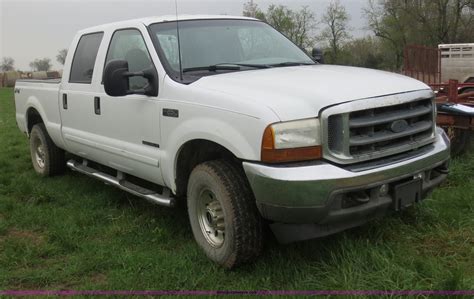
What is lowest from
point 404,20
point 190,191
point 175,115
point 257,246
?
point 257,246

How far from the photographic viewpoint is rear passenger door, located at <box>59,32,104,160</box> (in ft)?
17.0

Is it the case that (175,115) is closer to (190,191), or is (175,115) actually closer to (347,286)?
(190,191)

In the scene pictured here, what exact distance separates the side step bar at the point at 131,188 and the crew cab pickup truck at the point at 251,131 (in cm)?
2

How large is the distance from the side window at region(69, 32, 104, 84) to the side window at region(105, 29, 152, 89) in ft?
1.20

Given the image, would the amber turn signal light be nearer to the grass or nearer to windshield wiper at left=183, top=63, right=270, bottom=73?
the grass

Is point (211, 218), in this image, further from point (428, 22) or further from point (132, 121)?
point (428, 22)

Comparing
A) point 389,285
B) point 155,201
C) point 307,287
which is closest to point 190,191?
point 155,201

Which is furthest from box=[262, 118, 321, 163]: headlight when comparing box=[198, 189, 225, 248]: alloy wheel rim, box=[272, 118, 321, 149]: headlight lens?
box=[198, 189, 225, 248]: alloy wheel rim

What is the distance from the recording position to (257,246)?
3514 mm

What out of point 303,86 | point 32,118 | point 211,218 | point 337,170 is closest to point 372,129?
point 337,170

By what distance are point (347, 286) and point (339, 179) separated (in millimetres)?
669

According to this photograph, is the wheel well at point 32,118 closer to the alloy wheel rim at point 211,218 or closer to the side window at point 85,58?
the side window at point 85,58

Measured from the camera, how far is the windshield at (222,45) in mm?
4320

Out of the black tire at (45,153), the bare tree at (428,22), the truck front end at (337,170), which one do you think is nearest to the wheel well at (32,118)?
the black tire at (45,153)
